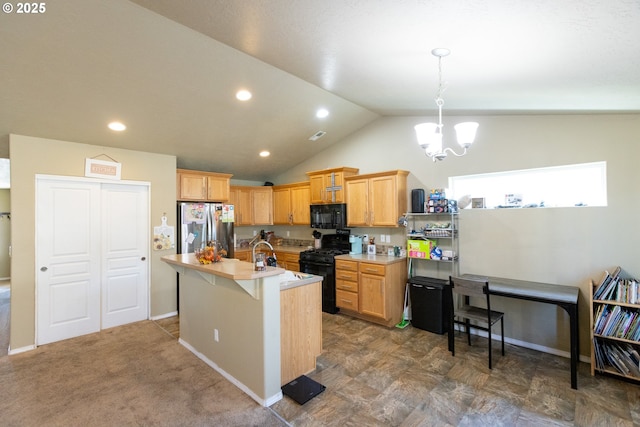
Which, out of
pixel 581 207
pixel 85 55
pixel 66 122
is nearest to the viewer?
pixel 85 55

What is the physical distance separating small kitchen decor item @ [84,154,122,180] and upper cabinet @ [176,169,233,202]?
85 cm

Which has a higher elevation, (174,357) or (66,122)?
(66,122)

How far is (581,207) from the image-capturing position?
10.1 ft

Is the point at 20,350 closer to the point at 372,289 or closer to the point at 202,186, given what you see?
the point at 202,186

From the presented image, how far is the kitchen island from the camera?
2.41 meters

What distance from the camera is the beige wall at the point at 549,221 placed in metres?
2.87

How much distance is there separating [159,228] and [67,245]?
1.08 metres

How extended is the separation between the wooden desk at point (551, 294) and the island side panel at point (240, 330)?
2242mm

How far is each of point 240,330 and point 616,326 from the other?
11.2ft

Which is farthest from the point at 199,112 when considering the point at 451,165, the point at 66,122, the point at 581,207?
the point at 581,207

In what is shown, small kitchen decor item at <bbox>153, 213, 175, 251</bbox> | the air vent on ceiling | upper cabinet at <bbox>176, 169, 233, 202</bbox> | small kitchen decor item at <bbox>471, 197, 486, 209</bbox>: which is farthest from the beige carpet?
the air vent on ceiling

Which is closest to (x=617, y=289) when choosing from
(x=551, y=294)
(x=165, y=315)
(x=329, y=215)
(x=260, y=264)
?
(x=551, y=294)

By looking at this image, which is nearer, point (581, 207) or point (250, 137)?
point (581, 207)

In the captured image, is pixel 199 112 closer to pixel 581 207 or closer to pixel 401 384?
pixel 401 384
